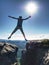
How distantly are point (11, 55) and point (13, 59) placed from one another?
126 cm

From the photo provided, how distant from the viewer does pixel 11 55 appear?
152 ft

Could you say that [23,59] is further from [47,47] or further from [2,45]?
[47,47]

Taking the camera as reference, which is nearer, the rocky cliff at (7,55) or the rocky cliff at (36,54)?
the rocky cliff at (36,54)

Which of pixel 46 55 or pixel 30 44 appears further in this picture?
pixel 30 44

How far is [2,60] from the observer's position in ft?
147

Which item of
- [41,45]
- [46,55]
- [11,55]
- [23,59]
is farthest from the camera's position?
[23,59]

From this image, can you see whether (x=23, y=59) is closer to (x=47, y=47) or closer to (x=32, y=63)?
(x=32, y=63)

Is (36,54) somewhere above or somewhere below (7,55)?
above

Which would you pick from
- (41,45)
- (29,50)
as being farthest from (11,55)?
(41,45)

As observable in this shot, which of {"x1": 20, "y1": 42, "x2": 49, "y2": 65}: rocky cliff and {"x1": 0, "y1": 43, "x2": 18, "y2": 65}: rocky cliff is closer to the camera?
{"x1": 20, "y1": 42, "x2": 49, "y2": 65}: rocky cliff

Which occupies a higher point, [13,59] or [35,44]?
[35,44]

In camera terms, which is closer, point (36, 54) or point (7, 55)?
point (36, 54)

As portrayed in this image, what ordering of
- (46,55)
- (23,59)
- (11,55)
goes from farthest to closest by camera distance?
(23,59)
(11,55)
(46,55)

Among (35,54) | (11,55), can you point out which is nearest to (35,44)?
(35,54)
